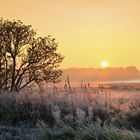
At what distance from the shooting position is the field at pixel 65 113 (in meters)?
12.3

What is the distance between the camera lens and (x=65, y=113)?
16.6m

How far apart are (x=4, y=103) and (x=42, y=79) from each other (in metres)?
12.8

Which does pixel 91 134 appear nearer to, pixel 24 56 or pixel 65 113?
pixel 65 113


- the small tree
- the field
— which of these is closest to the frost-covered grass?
the field

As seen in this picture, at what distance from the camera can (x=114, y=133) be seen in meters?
11.0

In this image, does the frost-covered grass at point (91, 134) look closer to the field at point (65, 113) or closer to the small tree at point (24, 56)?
the field at point (65, 113)

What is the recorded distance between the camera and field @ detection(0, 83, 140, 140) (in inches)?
483

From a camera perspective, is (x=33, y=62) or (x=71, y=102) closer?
(x=71, y=102)

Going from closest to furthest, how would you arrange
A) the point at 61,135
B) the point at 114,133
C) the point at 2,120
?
1. the point at 114,133
2. the point at 61,135
3. the point at 2,120

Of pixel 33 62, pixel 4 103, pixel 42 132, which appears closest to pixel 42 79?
pixel 33 62

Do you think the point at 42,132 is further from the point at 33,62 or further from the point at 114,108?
the point at 33,62

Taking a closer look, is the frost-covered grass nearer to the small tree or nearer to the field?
the field

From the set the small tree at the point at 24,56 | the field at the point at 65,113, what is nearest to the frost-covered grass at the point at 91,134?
the field at the point at 65,113

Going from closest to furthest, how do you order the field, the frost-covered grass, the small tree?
the frost-covered grass
the field
the small tree
